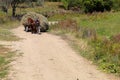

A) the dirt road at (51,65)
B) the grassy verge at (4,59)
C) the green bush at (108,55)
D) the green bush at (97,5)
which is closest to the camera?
the dirt road at (51,65)

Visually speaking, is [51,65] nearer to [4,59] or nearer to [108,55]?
[4,59]

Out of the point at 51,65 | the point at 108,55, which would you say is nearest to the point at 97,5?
the point at 108,55

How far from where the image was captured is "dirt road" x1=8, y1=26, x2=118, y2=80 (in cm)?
1522

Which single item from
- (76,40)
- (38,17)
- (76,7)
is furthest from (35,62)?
(76,7)

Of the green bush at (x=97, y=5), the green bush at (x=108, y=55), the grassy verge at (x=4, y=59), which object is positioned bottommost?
the green bush at (x=97, y=5)

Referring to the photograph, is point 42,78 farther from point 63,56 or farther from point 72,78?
point 63,56

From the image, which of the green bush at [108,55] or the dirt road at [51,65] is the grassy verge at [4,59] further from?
the green bush at [108,55]

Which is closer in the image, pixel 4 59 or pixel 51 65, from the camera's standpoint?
pixel 51 65

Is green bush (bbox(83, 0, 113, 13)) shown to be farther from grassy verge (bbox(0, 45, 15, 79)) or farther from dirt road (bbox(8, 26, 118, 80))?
grassy verge (bbox(0, 45, 15, 79))

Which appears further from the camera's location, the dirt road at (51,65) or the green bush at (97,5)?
the green bush at (97,5)

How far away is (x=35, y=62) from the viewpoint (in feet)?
58.9

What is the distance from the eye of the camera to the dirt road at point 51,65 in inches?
599

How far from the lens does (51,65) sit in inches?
682

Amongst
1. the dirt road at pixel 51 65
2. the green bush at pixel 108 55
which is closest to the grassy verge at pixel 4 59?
the dirt road at pixel 51 65
